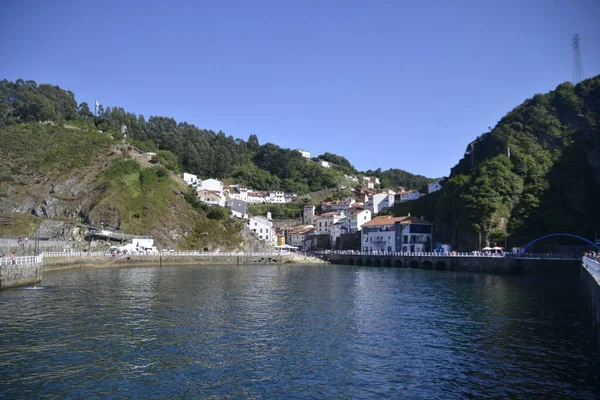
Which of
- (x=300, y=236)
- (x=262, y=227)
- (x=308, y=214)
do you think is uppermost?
(x=308, y=214)

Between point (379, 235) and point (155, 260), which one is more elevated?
point (379, 235)

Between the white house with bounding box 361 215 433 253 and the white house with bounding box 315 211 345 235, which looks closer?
the white house with bounding box 361 215 433 253

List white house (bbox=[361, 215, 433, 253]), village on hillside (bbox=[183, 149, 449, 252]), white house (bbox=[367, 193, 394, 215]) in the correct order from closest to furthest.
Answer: white house (bbox=[361, 215, 433, 253]) → village on hillside (bbox=[183, 149, 449, 252]) → white house (bbox=[367, 193, 394, 215])

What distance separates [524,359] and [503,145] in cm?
8208

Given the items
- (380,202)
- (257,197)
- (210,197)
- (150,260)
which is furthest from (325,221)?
(150,260)

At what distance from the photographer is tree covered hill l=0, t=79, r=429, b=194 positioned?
12736cm

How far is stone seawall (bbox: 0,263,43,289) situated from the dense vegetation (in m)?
67.4

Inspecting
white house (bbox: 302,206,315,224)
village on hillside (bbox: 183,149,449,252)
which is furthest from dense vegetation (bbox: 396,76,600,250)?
white house (bbox: 302,206,315,224)

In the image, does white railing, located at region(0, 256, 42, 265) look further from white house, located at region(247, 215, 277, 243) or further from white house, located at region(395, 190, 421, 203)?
white house, located at region(395, 190, 421, 203)

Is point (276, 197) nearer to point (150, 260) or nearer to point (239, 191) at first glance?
point (239, 191)

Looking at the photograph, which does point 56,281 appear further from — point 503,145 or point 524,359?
point 503,145

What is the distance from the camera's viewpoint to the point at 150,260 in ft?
258

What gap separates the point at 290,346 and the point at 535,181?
74.7 m

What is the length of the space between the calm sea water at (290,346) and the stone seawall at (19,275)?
249cm
